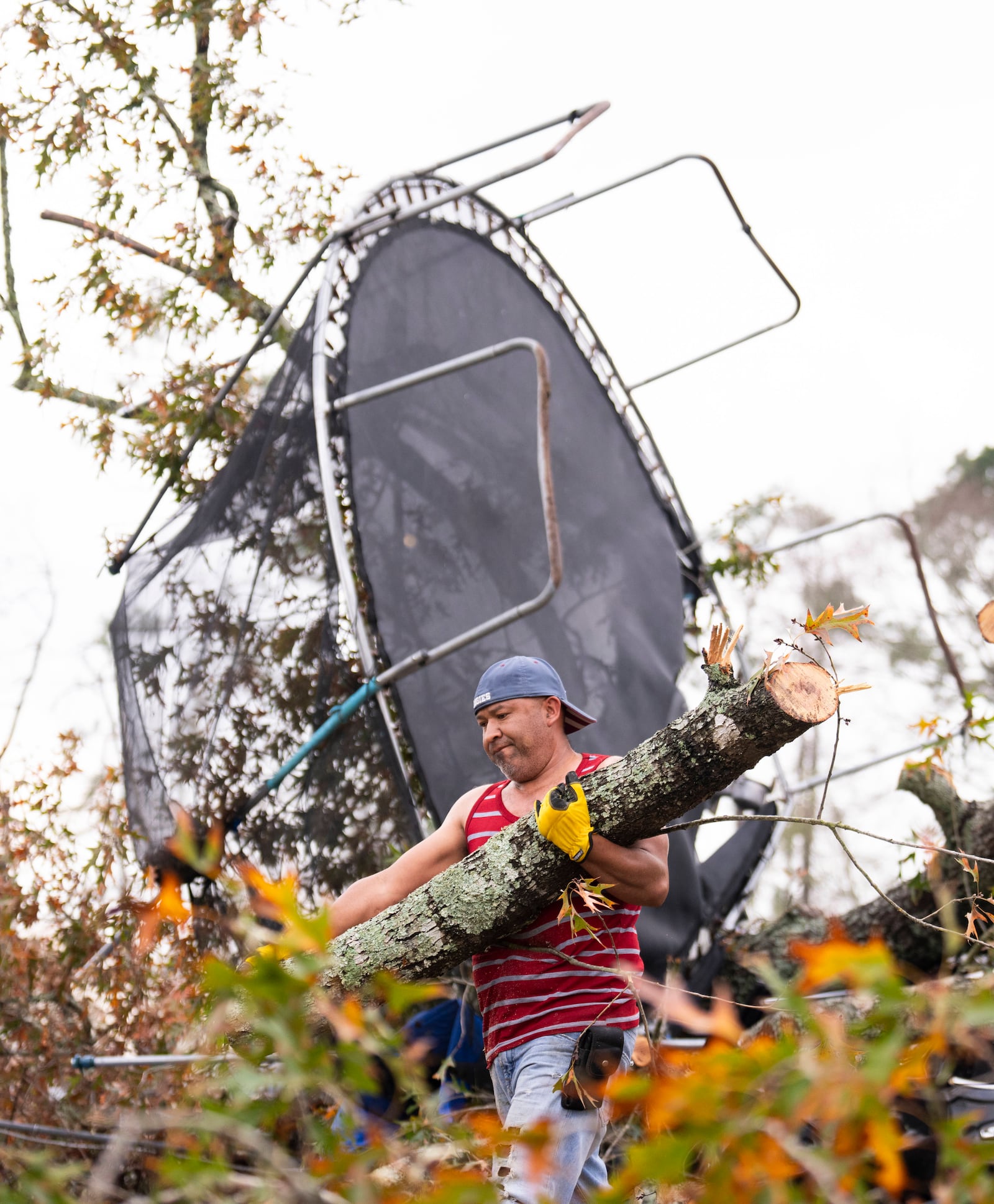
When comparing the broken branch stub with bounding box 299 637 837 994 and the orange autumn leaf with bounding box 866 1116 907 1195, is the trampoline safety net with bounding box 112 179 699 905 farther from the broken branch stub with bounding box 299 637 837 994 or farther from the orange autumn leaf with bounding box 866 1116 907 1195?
the orange autumn leaf with bounding box 866 1116 907 1195

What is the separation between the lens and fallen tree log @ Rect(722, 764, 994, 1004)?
156 inches

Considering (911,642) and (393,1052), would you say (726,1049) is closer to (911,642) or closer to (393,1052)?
(393,1052)

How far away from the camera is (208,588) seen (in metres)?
4.13

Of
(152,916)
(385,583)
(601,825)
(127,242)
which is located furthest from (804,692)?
(127,242)

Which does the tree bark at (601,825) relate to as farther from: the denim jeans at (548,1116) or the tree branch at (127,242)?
the tree branch at (127,242)

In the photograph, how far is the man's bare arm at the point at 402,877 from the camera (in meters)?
2.49

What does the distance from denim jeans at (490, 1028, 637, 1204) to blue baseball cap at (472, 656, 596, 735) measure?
2.39 feet

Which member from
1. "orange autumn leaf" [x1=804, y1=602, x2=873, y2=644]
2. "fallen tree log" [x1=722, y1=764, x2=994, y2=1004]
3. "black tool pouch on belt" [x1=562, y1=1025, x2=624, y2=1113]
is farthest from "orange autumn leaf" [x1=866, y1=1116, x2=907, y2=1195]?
"fallen tree log" [x1=722, y1=764, x2=994, y2=1004]

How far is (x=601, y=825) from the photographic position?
2.07 meters

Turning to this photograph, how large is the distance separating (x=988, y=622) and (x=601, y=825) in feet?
4.49

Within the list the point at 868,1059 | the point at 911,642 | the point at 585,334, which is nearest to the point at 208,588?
the point at 585,334

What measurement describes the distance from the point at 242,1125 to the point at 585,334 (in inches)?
197

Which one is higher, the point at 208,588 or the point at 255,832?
the point at 208,588

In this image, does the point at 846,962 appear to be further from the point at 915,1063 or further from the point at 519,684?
the point at 519,684
